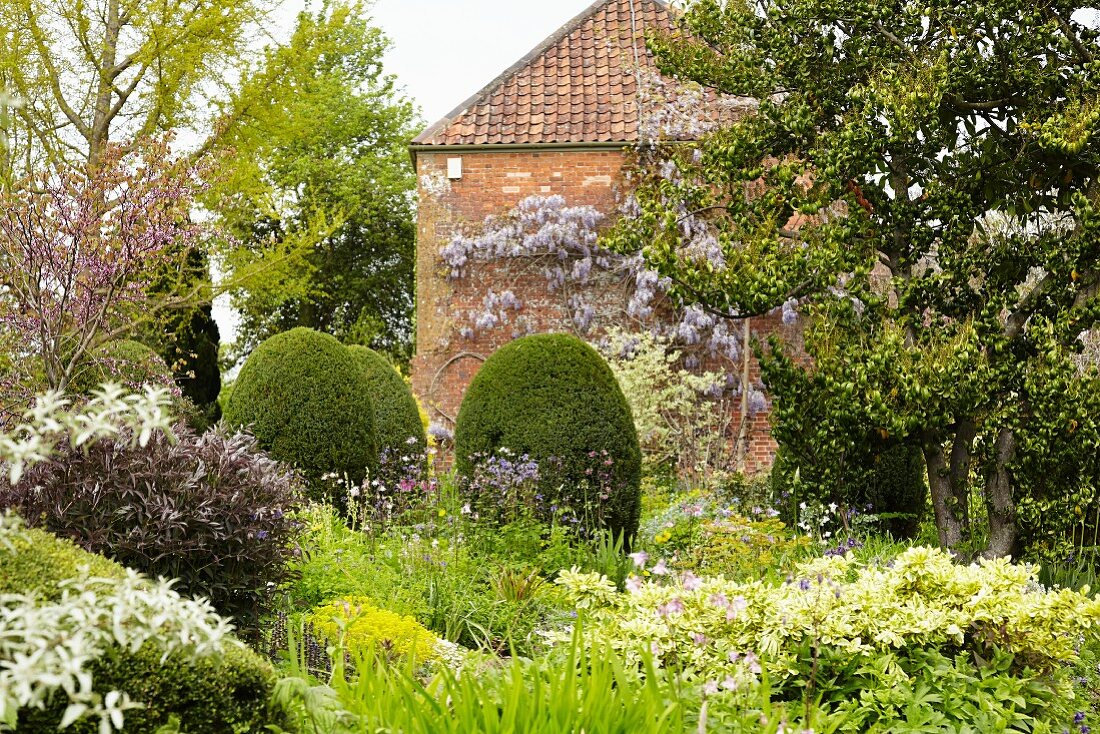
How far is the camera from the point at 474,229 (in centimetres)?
1545

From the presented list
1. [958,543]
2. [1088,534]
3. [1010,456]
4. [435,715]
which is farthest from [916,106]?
[435,715]

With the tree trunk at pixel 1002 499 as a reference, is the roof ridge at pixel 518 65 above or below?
above

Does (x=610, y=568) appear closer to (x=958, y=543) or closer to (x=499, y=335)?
(x=958, y=543)

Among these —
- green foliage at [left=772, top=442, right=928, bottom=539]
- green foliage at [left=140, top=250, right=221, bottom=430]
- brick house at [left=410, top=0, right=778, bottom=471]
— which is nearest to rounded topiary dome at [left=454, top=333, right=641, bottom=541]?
green foliage at [left=772, top=442, right=928, bottom=539]

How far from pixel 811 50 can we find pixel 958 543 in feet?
11.3

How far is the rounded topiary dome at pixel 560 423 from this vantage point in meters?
8.28

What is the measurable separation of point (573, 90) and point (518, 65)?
3.53 ft

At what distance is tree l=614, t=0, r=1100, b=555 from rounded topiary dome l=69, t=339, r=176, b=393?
14.6ft

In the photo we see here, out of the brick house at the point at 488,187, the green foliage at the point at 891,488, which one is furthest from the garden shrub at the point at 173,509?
the brick house at the point at 488,187

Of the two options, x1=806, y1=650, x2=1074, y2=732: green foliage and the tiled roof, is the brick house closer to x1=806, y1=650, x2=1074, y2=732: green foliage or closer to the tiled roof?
the tiled roof

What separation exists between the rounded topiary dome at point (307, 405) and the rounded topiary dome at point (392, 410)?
161 cm

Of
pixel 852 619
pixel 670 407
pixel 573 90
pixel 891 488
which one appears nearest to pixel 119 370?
pixel 891 488

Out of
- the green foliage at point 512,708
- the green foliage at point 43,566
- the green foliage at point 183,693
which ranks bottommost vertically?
the green foliage at point 512,708

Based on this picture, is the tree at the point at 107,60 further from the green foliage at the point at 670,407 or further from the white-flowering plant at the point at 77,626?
the white-flowering plant at the point at 77,626
